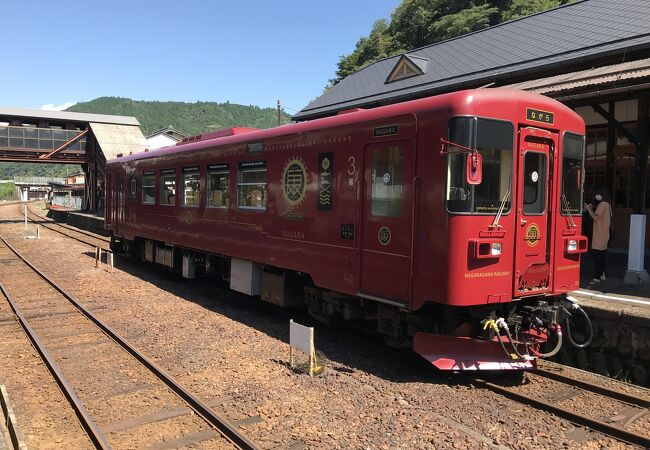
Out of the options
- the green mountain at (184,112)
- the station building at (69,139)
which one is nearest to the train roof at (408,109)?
the station building at (69,139)

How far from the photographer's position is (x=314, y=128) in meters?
6.95

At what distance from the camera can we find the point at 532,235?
5617mm

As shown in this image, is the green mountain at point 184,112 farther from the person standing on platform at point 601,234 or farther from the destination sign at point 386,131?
the destination sign at point 386,131

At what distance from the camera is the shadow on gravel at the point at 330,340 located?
229 inches

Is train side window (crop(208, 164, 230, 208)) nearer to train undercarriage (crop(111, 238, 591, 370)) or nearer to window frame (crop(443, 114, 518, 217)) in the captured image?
train undercarriage (crop(111, 238, 591, 370))

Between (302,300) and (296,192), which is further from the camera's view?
(302,300)

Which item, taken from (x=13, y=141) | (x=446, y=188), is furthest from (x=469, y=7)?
(x=446, y=188)

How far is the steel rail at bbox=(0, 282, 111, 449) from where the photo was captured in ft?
13.8

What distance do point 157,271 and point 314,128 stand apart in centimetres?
844

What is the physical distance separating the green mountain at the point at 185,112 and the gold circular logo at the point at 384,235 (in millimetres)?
115598

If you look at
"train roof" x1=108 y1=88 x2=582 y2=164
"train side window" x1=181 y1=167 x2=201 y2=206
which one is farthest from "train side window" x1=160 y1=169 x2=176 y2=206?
"train roof" x1=108 y1=88 x2=582 y2=164

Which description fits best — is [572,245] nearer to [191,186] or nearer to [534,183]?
[534,183]

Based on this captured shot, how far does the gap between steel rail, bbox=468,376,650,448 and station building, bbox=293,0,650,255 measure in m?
5.17

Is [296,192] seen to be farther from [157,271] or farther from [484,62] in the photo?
[484,62]
